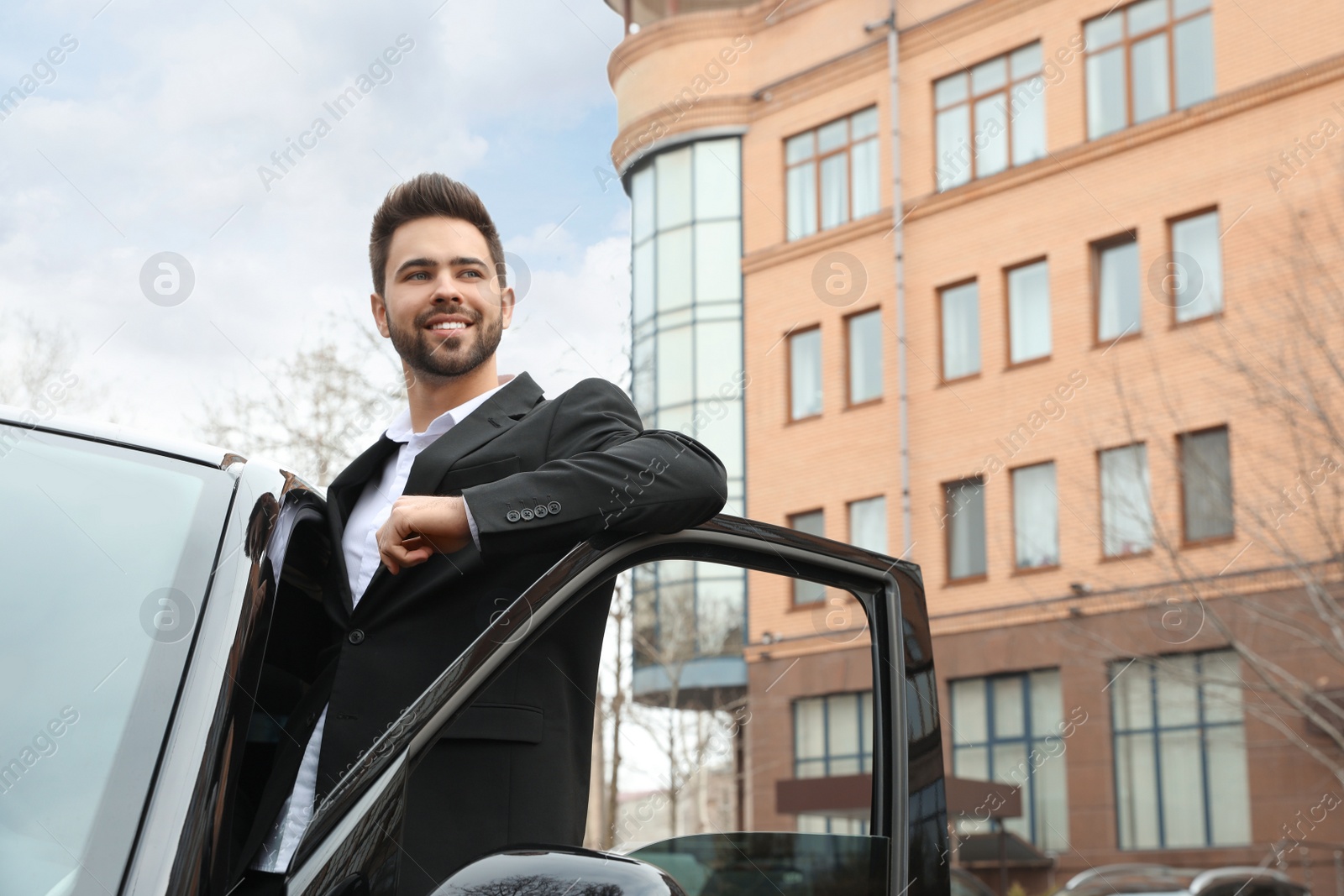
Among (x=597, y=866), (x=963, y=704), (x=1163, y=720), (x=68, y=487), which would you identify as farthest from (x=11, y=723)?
(x=963, y=704)

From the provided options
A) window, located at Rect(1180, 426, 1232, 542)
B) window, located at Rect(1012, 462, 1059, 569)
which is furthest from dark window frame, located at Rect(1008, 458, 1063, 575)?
window, located at Rect(1180, 426, 1232, 542)

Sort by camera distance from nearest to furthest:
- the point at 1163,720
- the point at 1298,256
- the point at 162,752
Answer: the point at 162,752 → the point at 1298,256 → the point at 1163,720

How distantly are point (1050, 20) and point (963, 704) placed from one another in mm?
11332

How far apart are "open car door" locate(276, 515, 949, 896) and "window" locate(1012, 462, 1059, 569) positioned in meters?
21.6

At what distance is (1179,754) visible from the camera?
21500 mm

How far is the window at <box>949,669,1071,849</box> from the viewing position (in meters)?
22.9

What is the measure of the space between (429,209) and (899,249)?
24384 mm

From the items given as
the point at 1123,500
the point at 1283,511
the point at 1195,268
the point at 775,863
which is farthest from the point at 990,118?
the point at 775,863

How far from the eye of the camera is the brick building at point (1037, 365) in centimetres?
2008

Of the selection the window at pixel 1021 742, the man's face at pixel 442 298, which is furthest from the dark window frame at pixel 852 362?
the man's face at pixel 442 298

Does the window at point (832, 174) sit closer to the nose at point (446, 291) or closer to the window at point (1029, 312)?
the window at point (1029, 312)

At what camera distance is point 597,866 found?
1360 millimetres

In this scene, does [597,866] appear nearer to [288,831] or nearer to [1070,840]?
[288,831]

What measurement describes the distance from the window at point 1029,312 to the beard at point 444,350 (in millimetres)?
22675
